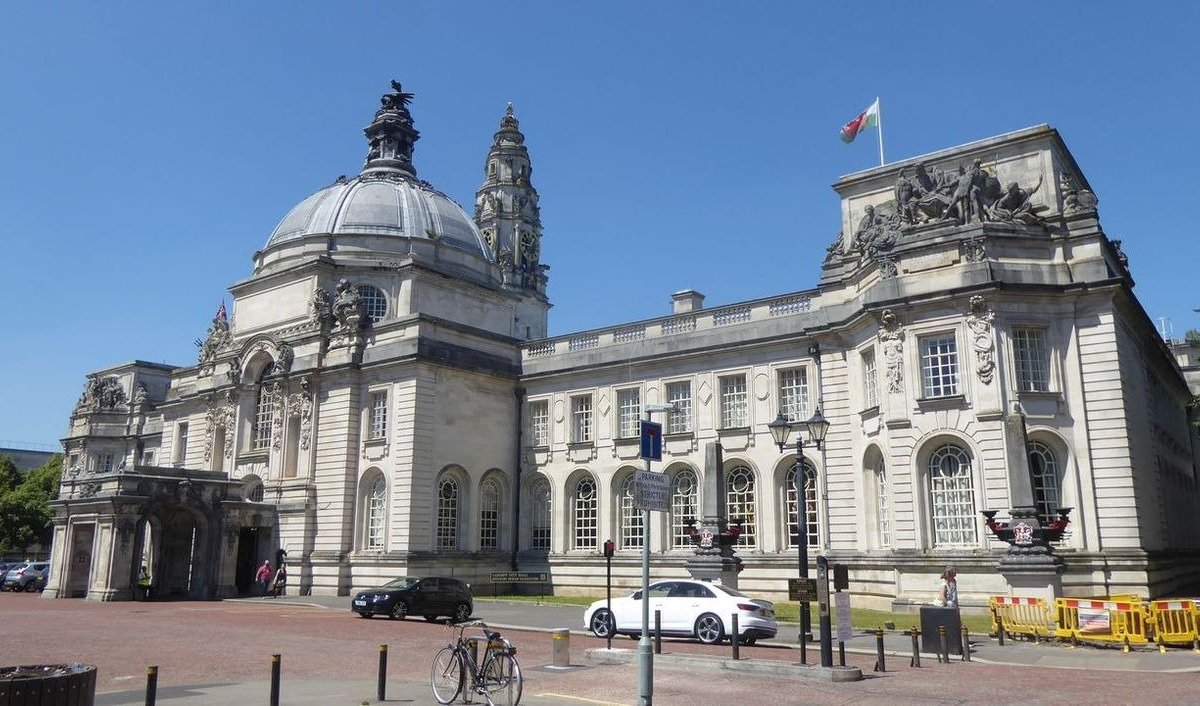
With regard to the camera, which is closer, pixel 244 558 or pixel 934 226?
pixel 934 226

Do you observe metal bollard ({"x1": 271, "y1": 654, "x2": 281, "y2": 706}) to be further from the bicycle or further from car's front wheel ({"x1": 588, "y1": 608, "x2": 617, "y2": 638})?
car's front wheel ({"x1": 588, "y1": 608, "x2": 617, "y2": 638})

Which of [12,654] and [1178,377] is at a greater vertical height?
[1178,377]

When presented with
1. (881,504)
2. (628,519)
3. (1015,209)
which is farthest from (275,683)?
(628,519)

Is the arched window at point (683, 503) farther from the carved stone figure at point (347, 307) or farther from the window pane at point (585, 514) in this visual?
the carved stone figure at point (347, 307)

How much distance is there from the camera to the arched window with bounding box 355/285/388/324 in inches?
1946

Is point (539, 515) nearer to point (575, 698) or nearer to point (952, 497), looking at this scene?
point (952, 497)

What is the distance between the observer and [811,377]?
36.4 metres

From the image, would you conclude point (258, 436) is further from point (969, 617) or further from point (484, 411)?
point (969, 617)

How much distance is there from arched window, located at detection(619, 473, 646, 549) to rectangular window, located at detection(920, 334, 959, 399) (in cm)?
1472

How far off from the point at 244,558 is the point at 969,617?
33146mm

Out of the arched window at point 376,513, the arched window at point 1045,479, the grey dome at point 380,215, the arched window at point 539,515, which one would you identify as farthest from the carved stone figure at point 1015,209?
the grey dome at point 380,215

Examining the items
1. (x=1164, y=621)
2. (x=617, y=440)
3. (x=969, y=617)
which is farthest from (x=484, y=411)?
(x=1164, y=621)

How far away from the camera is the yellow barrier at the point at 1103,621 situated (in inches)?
840

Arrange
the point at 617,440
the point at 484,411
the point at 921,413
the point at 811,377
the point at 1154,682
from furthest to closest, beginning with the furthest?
1. the point at 484,411
2. the point at 617,440
3. the point at 811,377
4. the point at 921,413
5. the point at 1154,682
